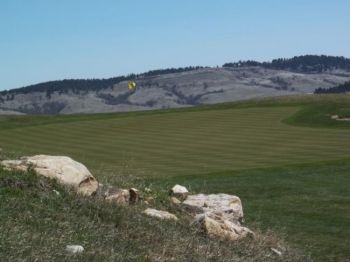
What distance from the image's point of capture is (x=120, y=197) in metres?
9.74

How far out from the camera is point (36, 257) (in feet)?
16.6

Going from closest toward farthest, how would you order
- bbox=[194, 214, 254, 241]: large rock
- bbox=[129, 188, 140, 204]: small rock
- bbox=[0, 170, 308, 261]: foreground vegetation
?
bbox=[0, 170, 308, 261]: foreground vegetation < bbox=[194, 214, 254, 241]: large rock < bbox=[129, 188, 140, 204]: small rock

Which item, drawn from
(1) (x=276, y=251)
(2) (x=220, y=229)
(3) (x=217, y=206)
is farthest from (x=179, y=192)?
(1) (x=276, y=251)

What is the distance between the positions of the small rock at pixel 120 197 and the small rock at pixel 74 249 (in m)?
3.21

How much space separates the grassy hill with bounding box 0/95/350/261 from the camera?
13.5 metres

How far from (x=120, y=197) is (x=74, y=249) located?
3970 mm

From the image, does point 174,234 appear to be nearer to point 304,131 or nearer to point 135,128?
point 304,131

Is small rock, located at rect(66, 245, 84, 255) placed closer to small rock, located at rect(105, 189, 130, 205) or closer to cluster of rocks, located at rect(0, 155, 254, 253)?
cluster of rocks, located at rect(0, 155, 254, 253)

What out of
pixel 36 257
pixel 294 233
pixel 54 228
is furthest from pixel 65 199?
pixel 294 233

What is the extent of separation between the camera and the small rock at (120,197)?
9.34m

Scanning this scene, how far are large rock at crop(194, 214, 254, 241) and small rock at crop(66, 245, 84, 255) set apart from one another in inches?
125

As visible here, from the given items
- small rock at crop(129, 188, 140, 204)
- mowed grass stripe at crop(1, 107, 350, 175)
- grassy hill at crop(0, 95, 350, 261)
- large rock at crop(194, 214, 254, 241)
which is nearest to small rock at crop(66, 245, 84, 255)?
large rock at crop(194, 214, 254, 241)

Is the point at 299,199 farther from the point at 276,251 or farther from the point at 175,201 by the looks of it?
the point at 276,251

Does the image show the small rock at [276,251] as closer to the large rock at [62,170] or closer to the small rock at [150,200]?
the small rock at [150,200]
